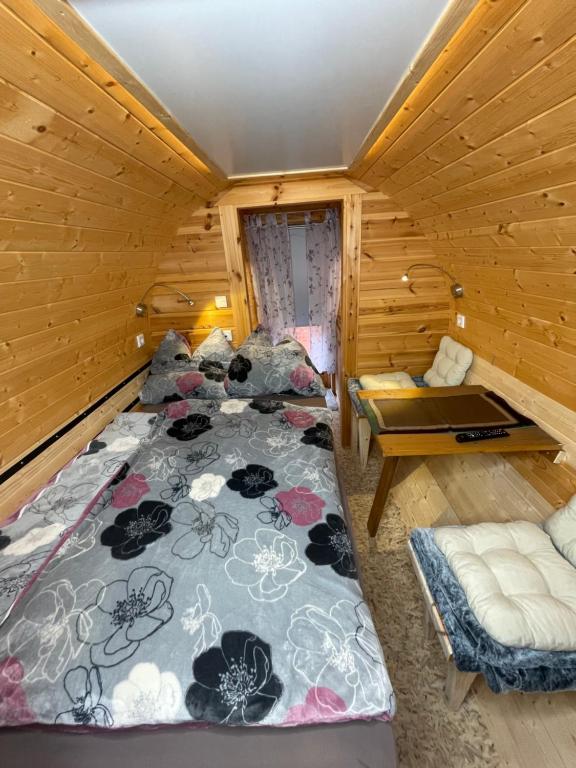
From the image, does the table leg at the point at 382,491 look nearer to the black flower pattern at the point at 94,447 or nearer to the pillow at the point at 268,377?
the pillow at the point at 268,377

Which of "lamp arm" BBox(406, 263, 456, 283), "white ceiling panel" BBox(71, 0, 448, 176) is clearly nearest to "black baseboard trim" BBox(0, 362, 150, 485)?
"white ceiling panel" BBox(71, 0, 448, 176)

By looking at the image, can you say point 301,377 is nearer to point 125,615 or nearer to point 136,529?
point 136,529

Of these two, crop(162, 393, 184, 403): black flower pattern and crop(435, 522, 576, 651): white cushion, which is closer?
crop(435, 522, 576, 651): white cushion

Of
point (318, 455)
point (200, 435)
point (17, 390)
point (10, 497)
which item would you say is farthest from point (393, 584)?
point (17, 390)

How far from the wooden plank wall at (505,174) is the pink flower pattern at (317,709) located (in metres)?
1.63

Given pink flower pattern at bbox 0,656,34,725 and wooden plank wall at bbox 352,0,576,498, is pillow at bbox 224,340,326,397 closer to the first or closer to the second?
wooden plank wall at bbox 352,0,576,498

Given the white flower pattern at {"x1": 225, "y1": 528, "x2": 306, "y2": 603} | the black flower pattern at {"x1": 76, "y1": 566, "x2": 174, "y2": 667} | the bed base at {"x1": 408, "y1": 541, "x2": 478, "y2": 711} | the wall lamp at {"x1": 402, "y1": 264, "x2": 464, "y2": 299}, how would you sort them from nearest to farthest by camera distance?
the black flower pattern at {"x1": 76, "y1": 566, "x2": 174, "y2": 667}, the white flower pattern at {"x1": 225, "y1": 528, "x2": 306, "y2": 603}, the bed base at {"x1": 408, "y1": 541, "x2": 478, "y2": 711}, the wall lamp at {"x1": 402, "y1": 264, "x2": 464, "y2": 299}

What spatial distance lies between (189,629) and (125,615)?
0.22 metres

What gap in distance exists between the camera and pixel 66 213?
1343 mm

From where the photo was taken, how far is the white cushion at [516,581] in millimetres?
1133

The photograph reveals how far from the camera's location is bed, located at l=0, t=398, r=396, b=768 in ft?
2.80

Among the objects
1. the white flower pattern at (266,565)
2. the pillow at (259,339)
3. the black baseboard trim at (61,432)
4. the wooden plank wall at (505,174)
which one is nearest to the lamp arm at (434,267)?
the wooden plank wall at (505,174)

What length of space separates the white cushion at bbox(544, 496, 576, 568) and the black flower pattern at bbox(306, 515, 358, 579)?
94 cm

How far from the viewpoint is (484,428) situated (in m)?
1.88
